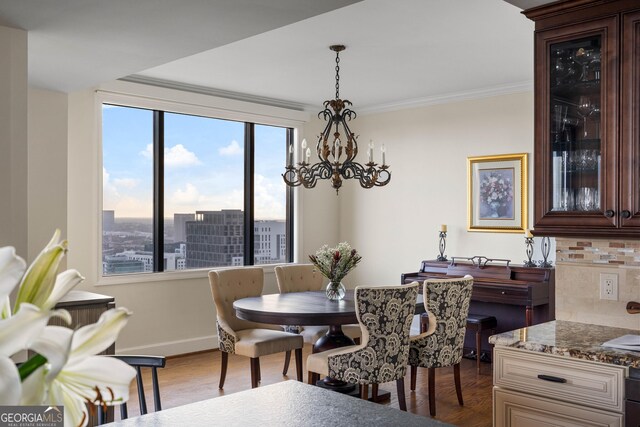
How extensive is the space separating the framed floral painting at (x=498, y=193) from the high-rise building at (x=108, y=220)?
11.5 feet

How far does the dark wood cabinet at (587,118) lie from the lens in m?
2.48

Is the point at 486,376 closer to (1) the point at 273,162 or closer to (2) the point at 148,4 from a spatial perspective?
(1) the point at 273,162

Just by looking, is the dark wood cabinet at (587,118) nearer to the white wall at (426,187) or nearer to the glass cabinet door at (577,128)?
the glass cabinet door at (577,128)

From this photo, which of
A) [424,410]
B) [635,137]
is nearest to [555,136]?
[635,137]

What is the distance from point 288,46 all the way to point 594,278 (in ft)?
9.28

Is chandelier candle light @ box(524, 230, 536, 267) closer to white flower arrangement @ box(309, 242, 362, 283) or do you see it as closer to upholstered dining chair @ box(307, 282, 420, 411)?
white flower arrangement @ box(309, 242, 362, 283)

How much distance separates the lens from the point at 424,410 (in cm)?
442

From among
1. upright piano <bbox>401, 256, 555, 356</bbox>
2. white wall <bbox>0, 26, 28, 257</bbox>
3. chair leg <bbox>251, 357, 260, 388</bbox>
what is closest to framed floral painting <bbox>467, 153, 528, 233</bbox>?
upright piano <bbox>401, 256, 555, 356</bbox>

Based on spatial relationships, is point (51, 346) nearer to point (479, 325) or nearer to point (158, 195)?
point (479, 325)

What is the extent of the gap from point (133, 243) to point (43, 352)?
5517 millimetres

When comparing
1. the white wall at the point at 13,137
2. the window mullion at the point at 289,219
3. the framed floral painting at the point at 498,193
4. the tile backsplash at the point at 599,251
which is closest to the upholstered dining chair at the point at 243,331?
the window mullion at the point at 289,219

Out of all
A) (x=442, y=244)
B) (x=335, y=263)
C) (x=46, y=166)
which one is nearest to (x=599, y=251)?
(x=335, y=263)

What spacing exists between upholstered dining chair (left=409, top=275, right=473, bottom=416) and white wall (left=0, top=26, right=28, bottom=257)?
2.61m

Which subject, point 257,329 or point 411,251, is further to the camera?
point 411,251
